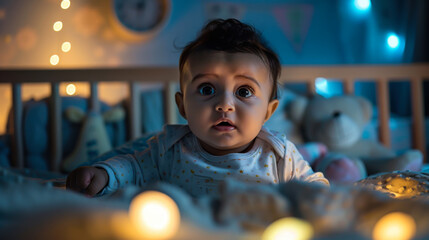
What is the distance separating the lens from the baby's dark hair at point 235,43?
890 millimetres

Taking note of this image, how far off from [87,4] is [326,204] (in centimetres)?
272

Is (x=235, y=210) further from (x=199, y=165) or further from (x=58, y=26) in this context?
(x=58, y=26)

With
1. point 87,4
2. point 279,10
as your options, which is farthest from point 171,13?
point 279,10

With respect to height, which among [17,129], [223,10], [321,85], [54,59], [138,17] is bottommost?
[17,129]

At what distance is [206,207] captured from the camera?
39cm

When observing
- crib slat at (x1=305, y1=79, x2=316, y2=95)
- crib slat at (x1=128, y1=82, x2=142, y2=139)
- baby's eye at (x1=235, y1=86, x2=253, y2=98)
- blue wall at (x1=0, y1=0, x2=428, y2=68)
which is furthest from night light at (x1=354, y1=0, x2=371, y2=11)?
baby's eye at (x1=235, y1=86, x2=253, y2=98)

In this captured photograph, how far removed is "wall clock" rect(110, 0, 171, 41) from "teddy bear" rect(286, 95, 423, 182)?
1.43 m

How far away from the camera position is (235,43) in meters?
0.89

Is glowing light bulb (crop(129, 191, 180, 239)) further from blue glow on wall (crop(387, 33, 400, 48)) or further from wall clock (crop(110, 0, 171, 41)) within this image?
blue glow on wall (crop(387, 33, 400, 48))

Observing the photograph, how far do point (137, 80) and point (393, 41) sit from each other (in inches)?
81.8

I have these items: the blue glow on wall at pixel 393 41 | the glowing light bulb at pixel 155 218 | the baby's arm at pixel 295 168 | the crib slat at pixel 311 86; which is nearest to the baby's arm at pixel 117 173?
the baby's arm at pixel 295 168

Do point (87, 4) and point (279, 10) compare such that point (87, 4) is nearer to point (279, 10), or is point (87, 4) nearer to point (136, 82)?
point (136, 82)

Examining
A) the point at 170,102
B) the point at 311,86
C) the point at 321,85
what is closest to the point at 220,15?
the point at 321,85

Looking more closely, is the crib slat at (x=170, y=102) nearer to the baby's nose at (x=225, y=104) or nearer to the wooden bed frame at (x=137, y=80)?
the wooden bed frame at (x=137, y=80)
